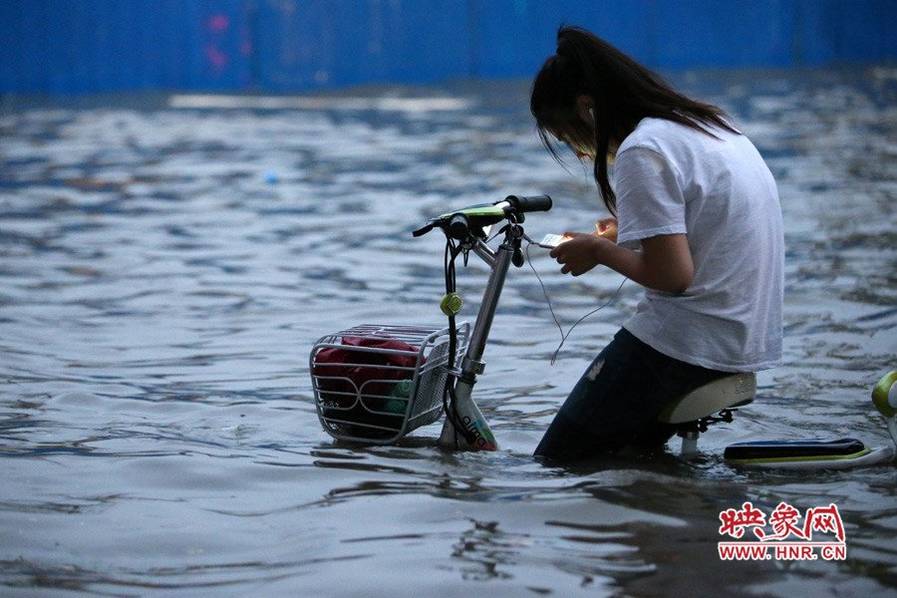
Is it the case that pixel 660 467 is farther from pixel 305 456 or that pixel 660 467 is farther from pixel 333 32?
pixel 333 32

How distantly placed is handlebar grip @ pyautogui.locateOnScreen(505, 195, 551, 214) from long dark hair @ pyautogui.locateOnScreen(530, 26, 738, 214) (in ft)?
1.03

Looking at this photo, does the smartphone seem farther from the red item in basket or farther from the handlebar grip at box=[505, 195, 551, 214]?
the red item in basket

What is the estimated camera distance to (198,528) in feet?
15.6

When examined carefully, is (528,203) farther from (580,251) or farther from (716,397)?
(716,397)

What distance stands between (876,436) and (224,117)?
19.3 meters

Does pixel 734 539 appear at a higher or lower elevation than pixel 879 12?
lower

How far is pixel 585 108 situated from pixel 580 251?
540 mm

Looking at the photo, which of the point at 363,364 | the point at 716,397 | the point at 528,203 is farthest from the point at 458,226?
the point at 716,397

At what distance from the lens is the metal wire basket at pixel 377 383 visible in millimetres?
5371

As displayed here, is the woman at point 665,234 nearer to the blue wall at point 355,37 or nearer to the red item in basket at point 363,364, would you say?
the red item in basket at point 363,364

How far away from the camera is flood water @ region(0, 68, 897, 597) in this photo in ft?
14.3

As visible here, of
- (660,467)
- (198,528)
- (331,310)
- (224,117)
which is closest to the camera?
(198,528)

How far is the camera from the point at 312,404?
6.90m

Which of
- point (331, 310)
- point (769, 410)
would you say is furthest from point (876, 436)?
point (331, 310)
